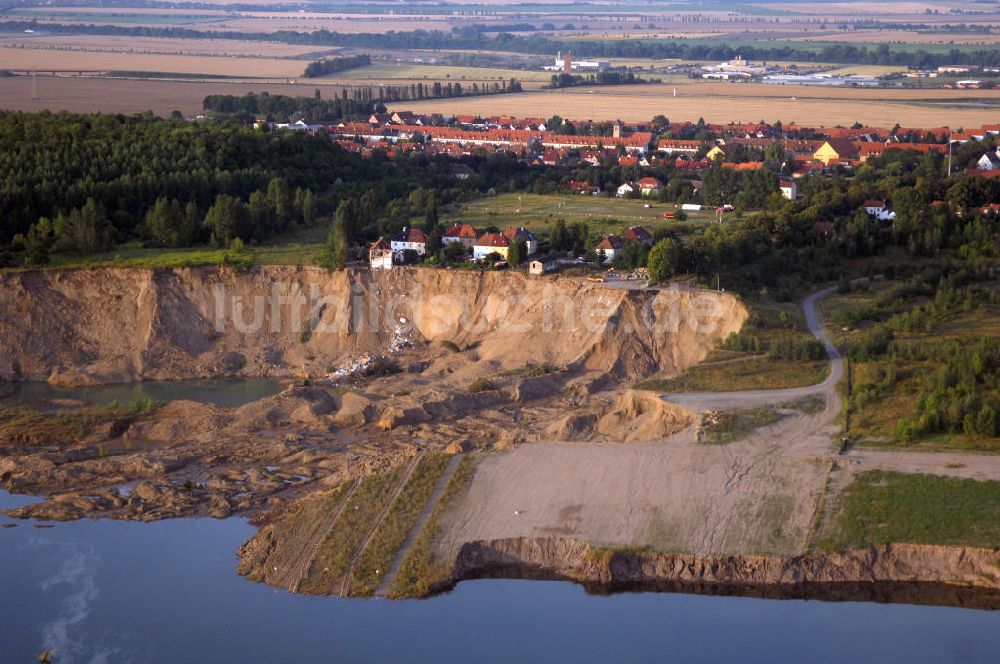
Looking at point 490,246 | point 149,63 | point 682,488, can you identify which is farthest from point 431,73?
point 682,488

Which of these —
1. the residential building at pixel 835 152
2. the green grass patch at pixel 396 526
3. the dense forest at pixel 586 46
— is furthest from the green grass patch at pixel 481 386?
the dense forest at pixel 586 46

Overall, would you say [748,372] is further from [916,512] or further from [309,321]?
[309,321]

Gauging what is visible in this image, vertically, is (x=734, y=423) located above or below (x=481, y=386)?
above

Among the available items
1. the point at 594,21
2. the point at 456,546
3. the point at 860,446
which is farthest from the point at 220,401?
the point at 594,21

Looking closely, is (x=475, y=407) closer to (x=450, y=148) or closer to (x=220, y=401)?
(x=220, y=401)

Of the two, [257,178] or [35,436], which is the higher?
[257,178]

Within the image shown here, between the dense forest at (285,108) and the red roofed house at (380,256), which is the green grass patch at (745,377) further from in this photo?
the dense forest at (285,108)
